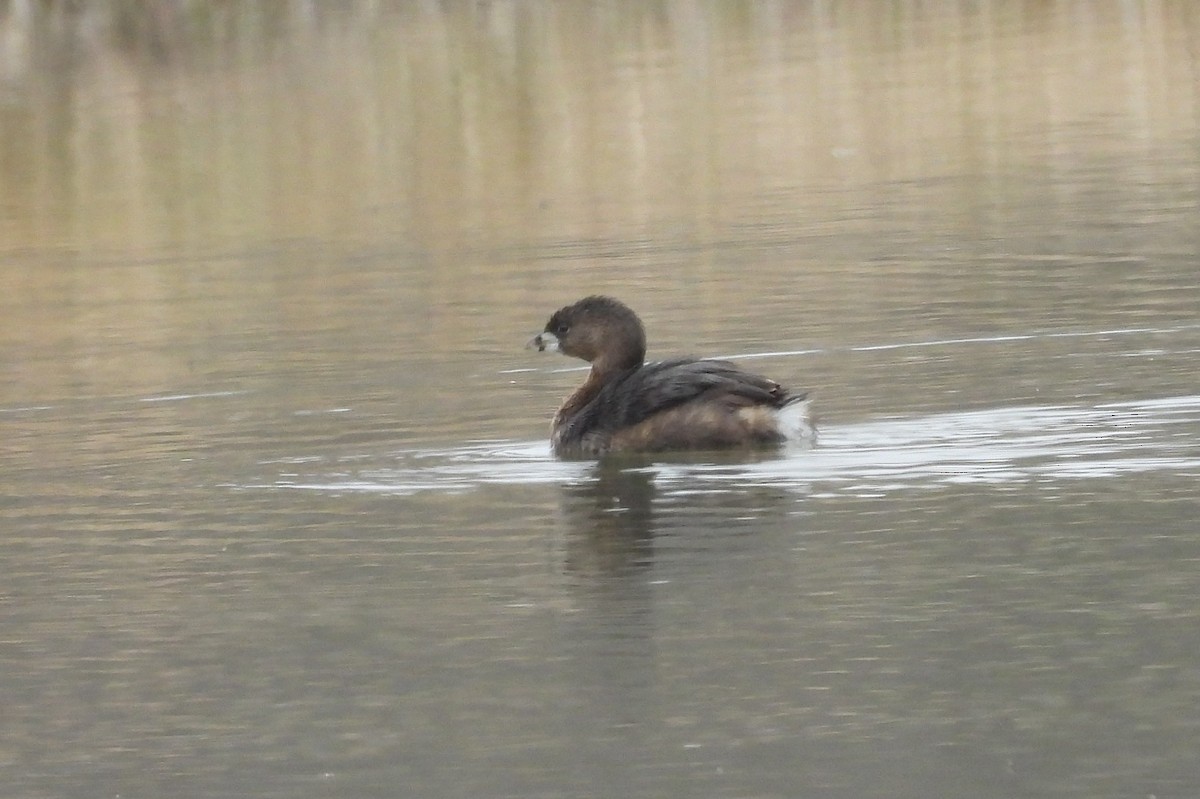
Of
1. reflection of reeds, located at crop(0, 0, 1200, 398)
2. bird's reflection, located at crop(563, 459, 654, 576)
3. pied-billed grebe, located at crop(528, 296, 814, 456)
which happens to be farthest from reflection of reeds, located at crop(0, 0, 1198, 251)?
bird's reflection, located at crop(563, 459, 654, 576)

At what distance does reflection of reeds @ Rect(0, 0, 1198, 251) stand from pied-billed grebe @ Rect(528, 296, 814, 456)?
735 centimetres

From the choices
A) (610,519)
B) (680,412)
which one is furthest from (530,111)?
(610,519)

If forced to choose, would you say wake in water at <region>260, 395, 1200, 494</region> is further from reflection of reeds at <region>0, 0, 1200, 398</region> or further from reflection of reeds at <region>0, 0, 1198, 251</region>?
reflection of reeds at <region>0, 0, 1198, 251</region>

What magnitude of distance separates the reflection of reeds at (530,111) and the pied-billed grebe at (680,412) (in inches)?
289

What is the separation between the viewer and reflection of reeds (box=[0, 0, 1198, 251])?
21484 mm

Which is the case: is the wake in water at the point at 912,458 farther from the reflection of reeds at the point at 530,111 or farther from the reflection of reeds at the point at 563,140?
the reflection of reeds at the point at 530,111

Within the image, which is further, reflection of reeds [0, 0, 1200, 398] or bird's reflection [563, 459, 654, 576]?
reflection of reeds [0, 0, 1200, 398]

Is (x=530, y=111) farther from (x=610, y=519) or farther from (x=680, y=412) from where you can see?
(x=610, y=519)

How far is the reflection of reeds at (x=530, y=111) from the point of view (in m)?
21.5

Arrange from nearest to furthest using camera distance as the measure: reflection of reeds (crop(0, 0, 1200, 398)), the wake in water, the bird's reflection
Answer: the bird's reflection → the wake in water → reflection of reeds (crop(0, 0, 1200, 398))

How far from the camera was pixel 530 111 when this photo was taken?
89.6 ft

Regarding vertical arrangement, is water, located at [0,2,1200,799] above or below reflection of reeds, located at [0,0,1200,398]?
below

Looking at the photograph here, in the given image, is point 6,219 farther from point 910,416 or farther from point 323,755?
point 323,755

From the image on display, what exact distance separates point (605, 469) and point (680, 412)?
377 millimetres
